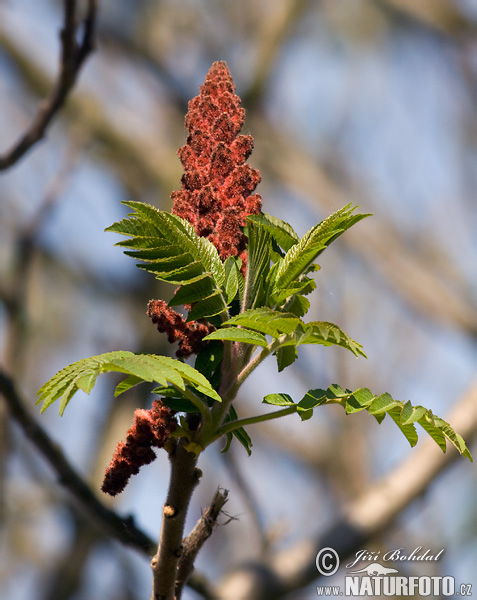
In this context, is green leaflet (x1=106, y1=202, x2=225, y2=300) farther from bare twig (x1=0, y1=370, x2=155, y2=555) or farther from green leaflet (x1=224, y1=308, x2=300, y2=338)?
bare twig (x1=0, y1=370, x2=155, y2=555)

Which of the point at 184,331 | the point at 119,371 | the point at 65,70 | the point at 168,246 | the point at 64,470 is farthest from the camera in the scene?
the point at 65,70

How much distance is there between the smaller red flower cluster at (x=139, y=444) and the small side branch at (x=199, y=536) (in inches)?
7.8

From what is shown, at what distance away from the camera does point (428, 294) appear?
7.44 metres

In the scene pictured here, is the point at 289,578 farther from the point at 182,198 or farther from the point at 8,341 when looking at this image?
the point at 182,198

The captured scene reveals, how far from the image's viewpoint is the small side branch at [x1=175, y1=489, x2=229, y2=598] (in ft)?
4.38

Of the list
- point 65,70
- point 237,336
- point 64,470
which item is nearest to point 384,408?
point 237,336

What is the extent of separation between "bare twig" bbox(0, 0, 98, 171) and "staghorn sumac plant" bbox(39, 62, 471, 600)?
158 cm

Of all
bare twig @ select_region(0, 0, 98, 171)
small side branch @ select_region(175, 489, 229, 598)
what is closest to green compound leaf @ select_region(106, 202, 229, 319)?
small side branch @ select_region(175, 489, 229, 598)

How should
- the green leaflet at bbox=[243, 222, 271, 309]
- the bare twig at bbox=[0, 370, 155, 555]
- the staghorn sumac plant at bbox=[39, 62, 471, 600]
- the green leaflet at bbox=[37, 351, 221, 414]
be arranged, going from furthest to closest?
the bare twig at bbox=[0, 370, 155, 555], the green leaflet at bbox=[243, 222, 271, 309], the staghorn sumac plant at bbox=[39, 62, 471, 600], the green leaflet at bbox=[37, 351, 221, 414]

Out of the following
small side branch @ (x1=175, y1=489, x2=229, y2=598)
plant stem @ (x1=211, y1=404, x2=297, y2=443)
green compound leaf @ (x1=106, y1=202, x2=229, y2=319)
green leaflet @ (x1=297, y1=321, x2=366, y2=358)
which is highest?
green compound leaf @ (x1=106, y1=202, x2=229, y2=319)

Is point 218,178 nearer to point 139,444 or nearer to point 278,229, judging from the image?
point 278,229

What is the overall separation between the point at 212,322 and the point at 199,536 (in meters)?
0.41

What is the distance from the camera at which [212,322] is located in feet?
4.37

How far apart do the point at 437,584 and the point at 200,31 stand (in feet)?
25.3
